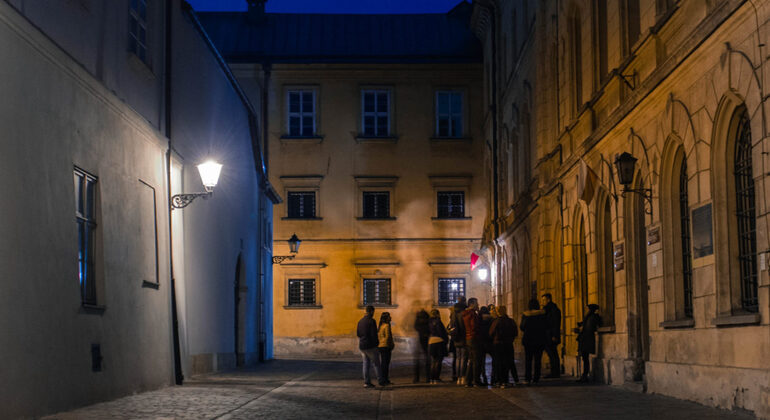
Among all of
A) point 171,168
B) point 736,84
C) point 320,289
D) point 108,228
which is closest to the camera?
point 736,84

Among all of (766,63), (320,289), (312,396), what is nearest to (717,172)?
(766,63)

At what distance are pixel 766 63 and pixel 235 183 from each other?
2062 centimetres

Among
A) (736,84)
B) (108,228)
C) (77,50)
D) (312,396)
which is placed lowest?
(312,396)

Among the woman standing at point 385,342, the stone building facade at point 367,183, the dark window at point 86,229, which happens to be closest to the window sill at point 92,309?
the dark window at point 86,229

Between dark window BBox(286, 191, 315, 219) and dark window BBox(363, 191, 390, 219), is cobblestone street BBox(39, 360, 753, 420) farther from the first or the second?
dark window BBox(363, 191, 390, 219)

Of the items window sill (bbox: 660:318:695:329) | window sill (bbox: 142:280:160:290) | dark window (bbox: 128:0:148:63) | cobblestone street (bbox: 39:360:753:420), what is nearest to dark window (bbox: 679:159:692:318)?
window sill (bbox: 660:318:695:329)

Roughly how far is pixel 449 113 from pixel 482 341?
2837 cm

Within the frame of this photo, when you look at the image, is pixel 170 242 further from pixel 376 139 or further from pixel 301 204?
pixel 376 139

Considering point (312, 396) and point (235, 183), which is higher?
point (235, 183)

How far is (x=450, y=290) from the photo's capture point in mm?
47438

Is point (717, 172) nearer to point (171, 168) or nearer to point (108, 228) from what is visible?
point (108, 228)

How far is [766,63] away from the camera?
11.7 metres

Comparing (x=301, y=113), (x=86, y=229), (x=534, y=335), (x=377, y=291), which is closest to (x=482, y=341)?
(x=534, y=335)

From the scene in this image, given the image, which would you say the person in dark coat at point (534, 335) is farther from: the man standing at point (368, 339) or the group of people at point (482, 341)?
the man standing at point (368, 339)
